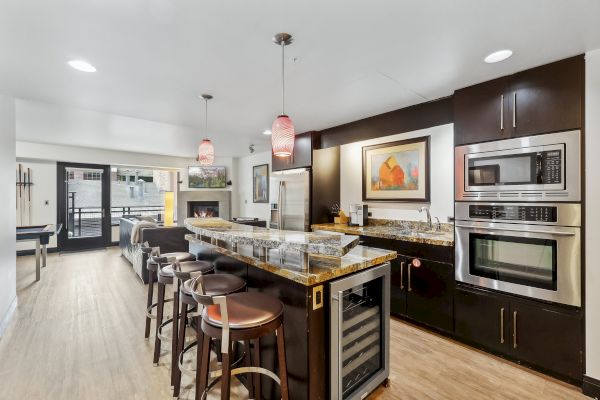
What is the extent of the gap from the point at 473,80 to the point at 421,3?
4.28 ft

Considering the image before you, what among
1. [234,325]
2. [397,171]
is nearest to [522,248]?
[397,171]

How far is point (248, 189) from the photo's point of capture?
24.4 feet

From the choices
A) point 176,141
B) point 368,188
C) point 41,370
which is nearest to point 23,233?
point 176,141

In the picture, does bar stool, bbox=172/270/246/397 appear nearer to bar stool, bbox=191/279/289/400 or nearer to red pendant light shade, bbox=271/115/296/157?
bar stool, bbox=191/279/289/400

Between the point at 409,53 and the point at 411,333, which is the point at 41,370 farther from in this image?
the point at 409,53

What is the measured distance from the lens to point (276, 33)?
1812 mm

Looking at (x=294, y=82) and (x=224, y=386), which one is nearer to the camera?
(x=224, y=386)

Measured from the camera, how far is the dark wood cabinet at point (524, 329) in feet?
6.63

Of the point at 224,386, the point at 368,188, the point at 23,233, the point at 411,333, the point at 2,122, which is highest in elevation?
the point at 2,122

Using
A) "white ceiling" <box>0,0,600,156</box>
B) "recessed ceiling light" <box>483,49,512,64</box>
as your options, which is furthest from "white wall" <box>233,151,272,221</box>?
"recessed ceiling light" <box>483,49,512,64</box>

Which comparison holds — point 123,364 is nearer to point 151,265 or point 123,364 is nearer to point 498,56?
point 151,265

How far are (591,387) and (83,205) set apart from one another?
9.03 meters

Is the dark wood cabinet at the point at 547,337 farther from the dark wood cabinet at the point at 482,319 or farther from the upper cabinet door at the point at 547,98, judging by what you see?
the upper cabinet door at the point at 547,98

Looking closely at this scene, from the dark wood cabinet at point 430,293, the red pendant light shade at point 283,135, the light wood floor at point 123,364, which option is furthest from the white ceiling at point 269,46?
the light wood floor at point 123,364
